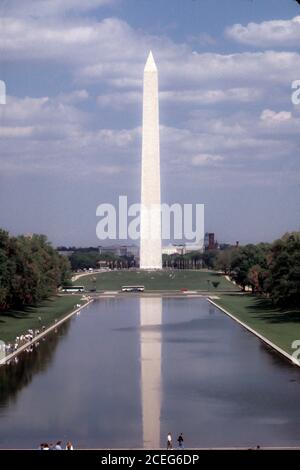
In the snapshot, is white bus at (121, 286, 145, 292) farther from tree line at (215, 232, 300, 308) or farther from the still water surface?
the still water surface

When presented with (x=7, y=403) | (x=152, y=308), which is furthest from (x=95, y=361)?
(x=152, y=308)

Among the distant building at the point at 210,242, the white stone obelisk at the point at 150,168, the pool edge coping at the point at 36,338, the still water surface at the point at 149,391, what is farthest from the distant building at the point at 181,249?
the still water surface at the point at 149,391

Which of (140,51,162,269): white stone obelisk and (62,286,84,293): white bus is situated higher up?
(140,51,162,269): white stone obelisk

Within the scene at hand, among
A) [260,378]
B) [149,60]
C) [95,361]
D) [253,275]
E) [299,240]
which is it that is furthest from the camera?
[149,60]

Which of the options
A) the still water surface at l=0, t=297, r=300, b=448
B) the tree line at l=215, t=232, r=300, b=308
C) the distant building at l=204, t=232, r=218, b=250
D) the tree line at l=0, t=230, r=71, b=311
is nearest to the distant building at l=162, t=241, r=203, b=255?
the distant building at l=204, t=232, r=218, b=250
